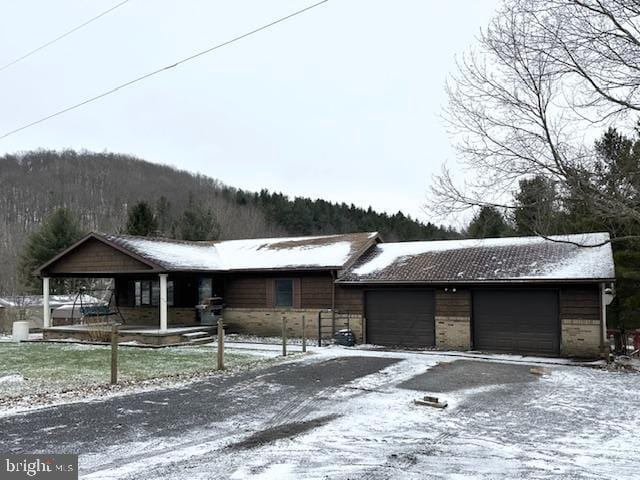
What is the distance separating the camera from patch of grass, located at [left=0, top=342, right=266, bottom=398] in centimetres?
1120

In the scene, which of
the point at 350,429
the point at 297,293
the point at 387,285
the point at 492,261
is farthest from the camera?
the point at 297,293

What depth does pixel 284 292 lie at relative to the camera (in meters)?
21.6

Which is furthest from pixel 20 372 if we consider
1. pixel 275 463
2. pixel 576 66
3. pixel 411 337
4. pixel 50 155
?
pixel 50 155

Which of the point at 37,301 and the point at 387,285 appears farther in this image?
the point at 37,301

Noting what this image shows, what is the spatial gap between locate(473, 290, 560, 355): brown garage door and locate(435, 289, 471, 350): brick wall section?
264 mm

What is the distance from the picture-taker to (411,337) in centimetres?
1909

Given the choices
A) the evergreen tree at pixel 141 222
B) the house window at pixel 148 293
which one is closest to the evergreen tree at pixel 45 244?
the evergreen tree at pixel 141 222

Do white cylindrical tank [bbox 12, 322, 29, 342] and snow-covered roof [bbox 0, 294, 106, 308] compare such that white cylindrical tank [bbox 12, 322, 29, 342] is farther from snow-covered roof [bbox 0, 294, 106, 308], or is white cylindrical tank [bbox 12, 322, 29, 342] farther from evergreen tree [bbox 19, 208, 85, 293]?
evergreen tree [bbox 19, 208, 85, 293]

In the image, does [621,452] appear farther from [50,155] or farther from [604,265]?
[50,155]

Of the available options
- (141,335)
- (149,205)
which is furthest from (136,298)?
(149,205)

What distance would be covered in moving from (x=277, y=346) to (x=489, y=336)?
6845mm

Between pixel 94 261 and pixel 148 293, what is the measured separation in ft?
10.4

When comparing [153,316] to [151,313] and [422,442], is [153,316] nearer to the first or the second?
[151,313]

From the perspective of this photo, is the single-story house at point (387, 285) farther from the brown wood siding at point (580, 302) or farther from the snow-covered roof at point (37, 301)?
the snow-covered roof at point (37, 301)
